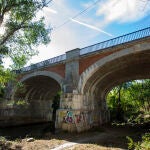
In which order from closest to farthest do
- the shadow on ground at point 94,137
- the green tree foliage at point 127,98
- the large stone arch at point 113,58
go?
the shadow on ground at point 94,137 → the large stone arch at point 113,58 → the green tree foliage at point 127,98

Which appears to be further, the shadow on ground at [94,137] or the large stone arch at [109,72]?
the large stone arch at [109,72]

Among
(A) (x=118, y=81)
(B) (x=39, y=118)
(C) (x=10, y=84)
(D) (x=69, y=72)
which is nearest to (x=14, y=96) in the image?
(C) (x=10, y=84)

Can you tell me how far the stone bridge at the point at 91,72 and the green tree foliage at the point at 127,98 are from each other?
785cm

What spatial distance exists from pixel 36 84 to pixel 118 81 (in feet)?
44.6

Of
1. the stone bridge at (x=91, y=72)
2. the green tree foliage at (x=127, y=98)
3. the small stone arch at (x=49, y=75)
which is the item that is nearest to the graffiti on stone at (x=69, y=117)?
the stone bridge at (x=91, y=72)

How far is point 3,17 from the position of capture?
14586 millimetres

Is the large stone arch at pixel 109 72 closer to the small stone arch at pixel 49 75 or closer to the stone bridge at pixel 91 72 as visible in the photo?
the stone bridge at pixel 91 72

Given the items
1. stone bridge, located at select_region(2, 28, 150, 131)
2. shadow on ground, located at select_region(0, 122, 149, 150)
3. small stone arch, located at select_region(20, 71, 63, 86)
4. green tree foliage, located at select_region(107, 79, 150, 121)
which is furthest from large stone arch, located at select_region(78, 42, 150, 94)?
green tree foliage, located at select_region(107, 79, 150, 121)

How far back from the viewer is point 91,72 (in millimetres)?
19328

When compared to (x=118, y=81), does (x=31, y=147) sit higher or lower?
lower

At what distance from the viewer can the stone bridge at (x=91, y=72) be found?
17672mm

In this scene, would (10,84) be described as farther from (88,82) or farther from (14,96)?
(88,82)

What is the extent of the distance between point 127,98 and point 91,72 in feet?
67.1

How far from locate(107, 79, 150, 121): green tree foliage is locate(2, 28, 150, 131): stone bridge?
25.8 ft
